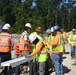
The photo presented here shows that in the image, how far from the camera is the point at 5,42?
10484mm

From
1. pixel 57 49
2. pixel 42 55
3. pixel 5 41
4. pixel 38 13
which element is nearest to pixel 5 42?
pixel 5 41

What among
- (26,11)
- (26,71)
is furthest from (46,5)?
(26,71)

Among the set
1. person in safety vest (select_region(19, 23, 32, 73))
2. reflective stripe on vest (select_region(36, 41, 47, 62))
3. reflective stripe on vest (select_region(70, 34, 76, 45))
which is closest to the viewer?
reflective stripe on vest (select_region(36, 41, 47, 62))

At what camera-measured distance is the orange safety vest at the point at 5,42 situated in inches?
412

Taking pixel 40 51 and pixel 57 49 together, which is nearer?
pixel 40 51

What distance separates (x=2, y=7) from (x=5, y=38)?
86.2 meters

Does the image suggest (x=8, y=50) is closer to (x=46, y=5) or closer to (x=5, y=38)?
(x=5, y=38)

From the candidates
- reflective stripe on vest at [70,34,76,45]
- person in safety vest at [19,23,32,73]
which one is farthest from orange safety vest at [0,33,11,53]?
reflective stripe on vest at [70,34,76,45]

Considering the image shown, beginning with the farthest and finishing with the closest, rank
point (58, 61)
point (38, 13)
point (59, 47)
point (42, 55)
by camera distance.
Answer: point (38, 13)
point (58, 61)
point (59, 47)
point (42, 55)

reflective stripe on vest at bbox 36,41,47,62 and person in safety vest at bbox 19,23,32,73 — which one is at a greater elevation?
person in safety vest at bbox 19,23,32,73

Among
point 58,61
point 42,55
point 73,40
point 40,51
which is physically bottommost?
point 58,61

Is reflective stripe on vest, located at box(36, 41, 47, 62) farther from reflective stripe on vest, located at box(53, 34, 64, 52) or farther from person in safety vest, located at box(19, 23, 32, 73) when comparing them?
person in safety vest, located at box(19, 23, 32, 73)

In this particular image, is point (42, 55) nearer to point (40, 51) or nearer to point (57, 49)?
point (40, 51)

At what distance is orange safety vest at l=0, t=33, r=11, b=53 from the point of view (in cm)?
1047
